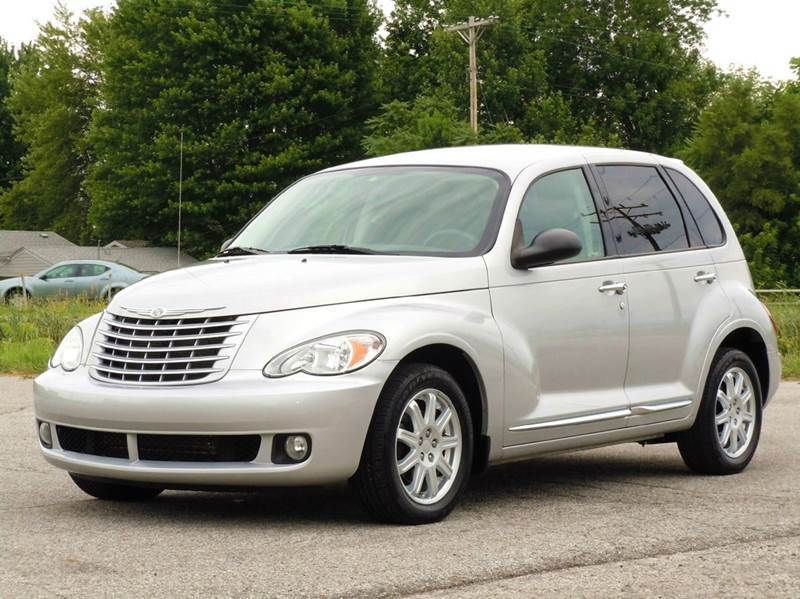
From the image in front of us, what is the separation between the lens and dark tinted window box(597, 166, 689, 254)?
8.29 meters

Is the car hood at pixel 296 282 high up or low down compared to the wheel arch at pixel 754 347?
up

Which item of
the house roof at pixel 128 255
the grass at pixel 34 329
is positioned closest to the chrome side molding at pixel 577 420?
the grass at pixel 34 329

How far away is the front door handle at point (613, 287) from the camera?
7843mm

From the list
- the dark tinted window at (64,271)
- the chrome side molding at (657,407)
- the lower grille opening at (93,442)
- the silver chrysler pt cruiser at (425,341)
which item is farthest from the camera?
the dark tinted window at (64,271)

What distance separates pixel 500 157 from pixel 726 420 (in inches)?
84.4

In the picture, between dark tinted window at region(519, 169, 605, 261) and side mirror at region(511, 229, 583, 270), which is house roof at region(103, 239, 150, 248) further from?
side mirror at region(511, 229, 583, 270)

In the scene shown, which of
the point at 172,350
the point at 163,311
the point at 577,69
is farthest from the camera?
the point at 577,69

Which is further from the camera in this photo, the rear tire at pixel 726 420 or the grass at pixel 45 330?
the grass at pixel 45 330

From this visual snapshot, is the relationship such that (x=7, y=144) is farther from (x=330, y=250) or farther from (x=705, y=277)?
(x=330, y=250)

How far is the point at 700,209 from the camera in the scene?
9117 mm

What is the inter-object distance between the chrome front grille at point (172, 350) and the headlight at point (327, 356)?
22 cm

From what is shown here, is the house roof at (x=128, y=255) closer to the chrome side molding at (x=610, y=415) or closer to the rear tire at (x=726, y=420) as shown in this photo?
the rear tire at (x=726, y=420)

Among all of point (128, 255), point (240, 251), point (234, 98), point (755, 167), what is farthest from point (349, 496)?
point (128, 255)

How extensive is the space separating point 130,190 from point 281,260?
5871cm
